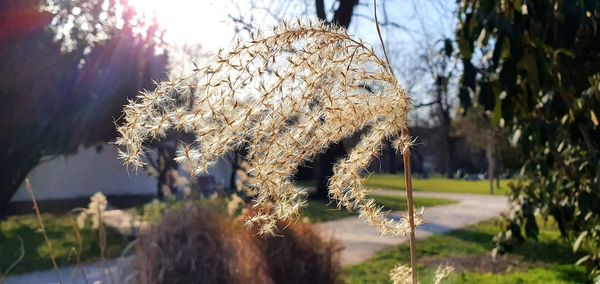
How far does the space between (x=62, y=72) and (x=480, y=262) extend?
912 cm

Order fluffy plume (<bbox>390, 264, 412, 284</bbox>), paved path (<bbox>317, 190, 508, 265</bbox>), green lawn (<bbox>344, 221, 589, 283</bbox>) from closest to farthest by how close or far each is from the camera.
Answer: fluffy plume (<bbox>390, 264, 412, 284</bbox>)
green lawn (<bbox>344, 221, 589, 283</bbox>)
paved path (<bbox>317, 190, 508, 265</bbox>)

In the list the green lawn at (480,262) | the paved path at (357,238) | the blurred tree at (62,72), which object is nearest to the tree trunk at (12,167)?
the blurred tree at (62,72)

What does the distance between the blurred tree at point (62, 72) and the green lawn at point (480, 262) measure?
4579 mm

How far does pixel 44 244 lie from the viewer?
1190 centimetres

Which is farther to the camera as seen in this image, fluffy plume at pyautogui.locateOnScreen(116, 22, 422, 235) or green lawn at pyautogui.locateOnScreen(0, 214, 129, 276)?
green lawn at pyautogui.locateOnScreen(0, 214, 129, 276)

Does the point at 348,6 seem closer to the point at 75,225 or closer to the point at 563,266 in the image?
the point at 563,266

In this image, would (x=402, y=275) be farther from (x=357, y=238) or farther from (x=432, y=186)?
(x=432, y=186)

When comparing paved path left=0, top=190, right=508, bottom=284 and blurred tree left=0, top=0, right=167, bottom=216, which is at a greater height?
blurred tree left=0, top=0, right=167, bottom=216

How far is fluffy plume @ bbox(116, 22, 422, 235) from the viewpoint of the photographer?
1369 millimetres

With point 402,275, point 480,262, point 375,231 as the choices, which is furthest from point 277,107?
point 480,262

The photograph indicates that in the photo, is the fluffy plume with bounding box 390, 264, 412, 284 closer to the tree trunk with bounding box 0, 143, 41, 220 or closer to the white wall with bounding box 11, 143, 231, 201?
the tree trunk with bounding box 0, 143, 41, 220

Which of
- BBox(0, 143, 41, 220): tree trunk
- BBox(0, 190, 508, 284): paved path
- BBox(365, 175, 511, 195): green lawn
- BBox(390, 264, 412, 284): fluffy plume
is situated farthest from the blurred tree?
BBox(390, 264, 412, 284): fluffy plume

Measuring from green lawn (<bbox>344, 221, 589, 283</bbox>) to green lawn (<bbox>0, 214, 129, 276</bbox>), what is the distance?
2912 mm

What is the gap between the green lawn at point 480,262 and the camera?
7.89 meters
